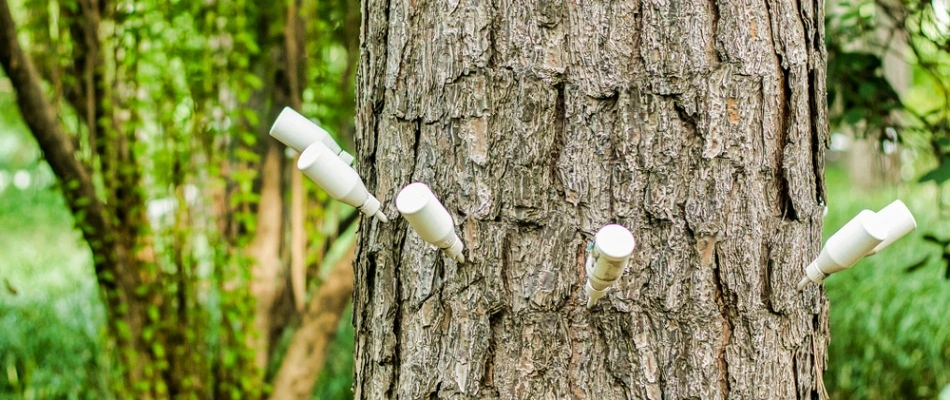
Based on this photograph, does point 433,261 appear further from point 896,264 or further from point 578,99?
point 896,264

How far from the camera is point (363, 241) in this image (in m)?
1.00

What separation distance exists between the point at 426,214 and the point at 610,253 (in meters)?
0.18

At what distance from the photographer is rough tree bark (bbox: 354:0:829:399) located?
0.87 metres


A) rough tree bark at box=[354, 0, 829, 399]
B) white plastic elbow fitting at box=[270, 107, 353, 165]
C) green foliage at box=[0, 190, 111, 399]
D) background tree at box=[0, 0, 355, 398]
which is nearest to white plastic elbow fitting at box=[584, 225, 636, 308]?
rough tree bark at box=[354, 0, 829, 399]

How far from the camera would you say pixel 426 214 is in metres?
0.76

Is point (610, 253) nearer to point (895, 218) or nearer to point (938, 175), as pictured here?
point (895, 218)

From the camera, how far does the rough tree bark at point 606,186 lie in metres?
0.87

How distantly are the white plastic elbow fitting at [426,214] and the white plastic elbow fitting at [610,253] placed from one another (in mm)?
153

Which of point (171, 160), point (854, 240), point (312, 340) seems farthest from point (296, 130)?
point (312, 340)

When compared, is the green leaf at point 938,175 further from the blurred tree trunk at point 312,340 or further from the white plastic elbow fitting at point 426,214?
the blurred tree trunk at point 312,340

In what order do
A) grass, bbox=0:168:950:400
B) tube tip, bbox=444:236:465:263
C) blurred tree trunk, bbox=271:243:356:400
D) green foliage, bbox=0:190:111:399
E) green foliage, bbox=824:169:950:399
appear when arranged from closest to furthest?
tube tip, bbox=444:236:465:263 → blurred tree trunk, bbox=271:243:356:400 → green foliage, bbox=0:190:111:399 → grass, bbox=0:168:950:400 → green foliage, bbox=824:169:950:399

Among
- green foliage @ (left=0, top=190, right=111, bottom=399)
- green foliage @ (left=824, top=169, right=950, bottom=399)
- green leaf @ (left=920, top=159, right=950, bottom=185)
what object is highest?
green foliage @ (left=824, top=169, right=950, bottom=399)

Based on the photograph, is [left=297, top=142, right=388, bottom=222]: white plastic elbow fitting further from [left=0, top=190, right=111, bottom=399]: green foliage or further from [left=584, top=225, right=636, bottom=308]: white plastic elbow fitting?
[left=0, top=190, right=111, bottom=399]: green foliage

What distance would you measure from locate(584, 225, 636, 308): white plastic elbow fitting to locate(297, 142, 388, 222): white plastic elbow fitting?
0.86 feet
